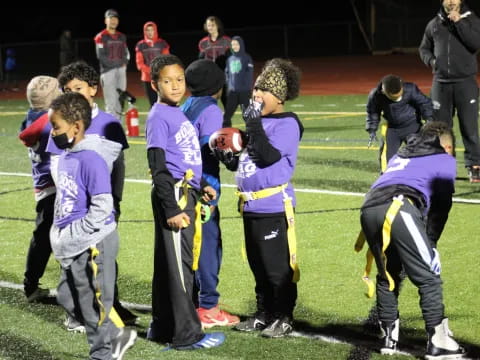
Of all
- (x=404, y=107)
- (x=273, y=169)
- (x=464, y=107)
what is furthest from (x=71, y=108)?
(x=464, y=107)

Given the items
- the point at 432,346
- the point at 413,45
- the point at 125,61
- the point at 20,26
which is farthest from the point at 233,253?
the point at 20,26

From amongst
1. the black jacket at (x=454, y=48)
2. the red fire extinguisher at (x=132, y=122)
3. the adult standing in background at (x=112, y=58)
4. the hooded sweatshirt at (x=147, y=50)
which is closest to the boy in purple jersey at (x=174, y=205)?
the black jacket at (x=454, y=48)

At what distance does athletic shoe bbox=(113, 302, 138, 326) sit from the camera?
672 cm

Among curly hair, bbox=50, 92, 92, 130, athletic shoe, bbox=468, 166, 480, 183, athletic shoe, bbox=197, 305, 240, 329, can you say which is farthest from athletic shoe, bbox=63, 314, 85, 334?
athletic shoe, bbox=468, 166, 480, 183

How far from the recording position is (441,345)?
5734 mm

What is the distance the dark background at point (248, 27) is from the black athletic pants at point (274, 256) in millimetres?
33130

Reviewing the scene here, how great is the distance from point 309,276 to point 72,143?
297 cm

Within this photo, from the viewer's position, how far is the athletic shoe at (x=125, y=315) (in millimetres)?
6719

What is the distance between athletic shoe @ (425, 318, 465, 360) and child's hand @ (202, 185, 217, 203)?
5.35 ft

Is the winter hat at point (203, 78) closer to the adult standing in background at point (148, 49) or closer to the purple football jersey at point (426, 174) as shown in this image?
the purple football jersey at point (426, 174)

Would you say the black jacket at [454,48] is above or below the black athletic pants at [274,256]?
above

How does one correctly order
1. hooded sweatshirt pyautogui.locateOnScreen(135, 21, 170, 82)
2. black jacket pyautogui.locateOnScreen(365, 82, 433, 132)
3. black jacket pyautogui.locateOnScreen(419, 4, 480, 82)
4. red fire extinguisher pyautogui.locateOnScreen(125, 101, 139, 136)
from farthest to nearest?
1. hooded sweatshirt pyautogui.locateOnScreen(135, 21, 170, 82)
2. red fire extinguisher pyautogui.locateOnScreen(125, 101, 139, 136)
3. black jacket pyautogui.locateOnScreen(419, 4, 480, 82)
4. black jacket pyautogui.locateOnScreen(365, 82, 433, 132)

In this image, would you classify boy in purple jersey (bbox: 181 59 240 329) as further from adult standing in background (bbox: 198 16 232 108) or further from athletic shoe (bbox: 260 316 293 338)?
adult standing in background (bbox: 198 16 232 108)

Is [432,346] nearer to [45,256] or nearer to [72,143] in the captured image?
[72,143]
